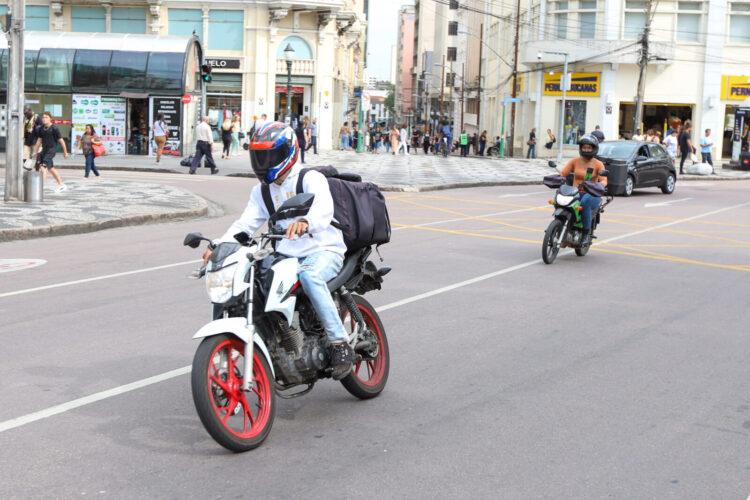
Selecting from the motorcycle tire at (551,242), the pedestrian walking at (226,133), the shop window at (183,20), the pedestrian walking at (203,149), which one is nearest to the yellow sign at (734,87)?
the shop window at (183,20)

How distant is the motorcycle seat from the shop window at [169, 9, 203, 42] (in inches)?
1929

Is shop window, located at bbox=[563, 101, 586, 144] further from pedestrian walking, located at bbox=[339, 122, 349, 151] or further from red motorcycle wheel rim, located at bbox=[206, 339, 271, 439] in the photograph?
red motorcycle wheel rim, located at bbox=[206, 339, 271, 439]

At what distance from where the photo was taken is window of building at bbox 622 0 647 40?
175ft

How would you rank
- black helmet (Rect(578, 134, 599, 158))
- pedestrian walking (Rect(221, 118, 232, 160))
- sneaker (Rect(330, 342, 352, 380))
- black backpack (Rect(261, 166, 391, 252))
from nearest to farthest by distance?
sneaker (Rect(330, 342, 352, 380)), black backpack (Rect(261, 166, 391, 252)), black helmet (Rect(578, 134, 599, 158)), pedestrian walking (Rect(221, 118, 232, 160))

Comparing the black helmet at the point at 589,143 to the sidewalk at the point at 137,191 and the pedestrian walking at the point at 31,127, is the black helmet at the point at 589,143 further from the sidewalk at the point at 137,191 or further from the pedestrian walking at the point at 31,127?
the pedestrian walking at the point at 31,127

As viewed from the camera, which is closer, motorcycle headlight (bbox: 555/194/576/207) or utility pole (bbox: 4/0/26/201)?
motorcycle headlight (bbox: 555/194/576/207)

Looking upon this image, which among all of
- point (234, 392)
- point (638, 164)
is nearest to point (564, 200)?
point (234, 392)

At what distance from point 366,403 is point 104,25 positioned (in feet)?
167

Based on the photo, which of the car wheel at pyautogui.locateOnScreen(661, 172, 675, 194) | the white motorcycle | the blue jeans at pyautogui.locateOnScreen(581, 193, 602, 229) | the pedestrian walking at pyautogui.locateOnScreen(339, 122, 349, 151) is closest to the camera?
the white motorcycle

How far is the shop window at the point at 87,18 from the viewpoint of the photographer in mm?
52656

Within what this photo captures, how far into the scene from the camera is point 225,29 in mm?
52812

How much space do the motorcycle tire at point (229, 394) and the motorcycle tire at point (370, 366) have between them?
0.85 m

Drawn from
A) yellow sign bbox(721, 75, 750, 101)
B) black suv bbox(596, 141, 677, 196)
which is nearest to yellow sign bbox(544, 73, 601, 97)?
yellow sign bbox(721, 75, 750, 101)

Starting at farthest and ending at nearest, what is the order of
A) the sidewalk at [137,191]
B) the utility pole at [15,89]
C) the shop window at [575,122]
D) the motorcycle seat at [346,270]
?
the shop window at [575,122], the utility pole at [15,89], the sidewalk at [137,191], the motorcycle seat at [346,270]
